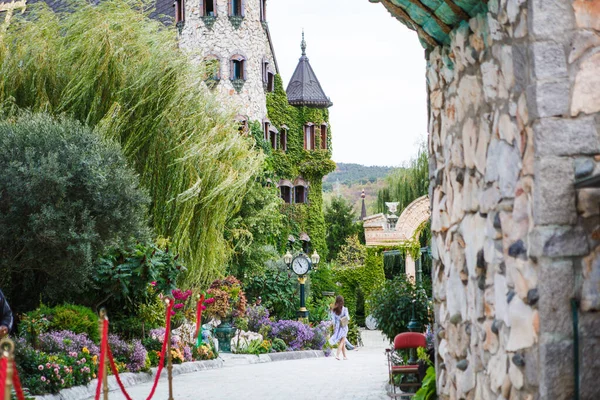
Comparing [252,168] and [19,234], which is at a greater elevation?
[252,168]

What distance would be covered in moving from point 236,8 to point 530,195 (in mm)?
34276

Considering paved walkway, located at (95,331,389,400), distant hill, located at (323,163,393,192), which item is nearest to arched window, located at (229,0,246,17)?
paved walkway, located at (95,331,389,400)

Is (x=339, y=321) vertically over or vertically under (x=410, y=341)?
under

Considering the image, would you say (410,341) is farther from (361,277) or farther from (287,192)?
(287,192)

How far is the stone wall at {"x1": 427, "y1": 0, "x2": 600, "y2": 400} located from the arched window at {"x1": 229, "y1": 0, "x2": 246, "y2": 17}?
32581mm

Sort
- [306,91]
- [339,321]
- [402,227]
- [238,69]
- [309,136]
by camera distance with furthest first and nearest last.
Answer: [306,91], [309,136], [238,69], [402,227], [339,321]

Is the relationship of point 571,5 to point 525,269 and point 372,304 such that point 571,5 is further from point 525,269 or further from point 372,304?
point 372,304

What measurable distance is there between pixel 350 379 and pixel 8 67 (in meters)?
9.04

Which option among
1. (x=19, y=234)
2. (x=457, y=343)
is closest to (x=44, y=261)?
(x=19, y=234)

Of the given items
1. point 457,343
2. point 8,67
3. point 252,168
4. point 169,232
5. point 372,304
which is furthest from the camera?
point 252,168

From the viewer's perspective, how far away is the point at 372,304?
1352 centimetres

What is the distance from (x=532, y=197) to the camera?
4.91 metres

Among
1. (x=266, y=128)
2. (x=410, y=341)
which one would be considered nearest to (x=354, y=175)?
(x=266, y=128)

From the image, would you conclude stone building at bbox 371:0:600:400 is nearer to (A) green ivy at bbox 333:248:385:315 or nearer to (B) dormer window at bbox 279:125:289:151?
(A) green ivy at bbox 333:248:385:315
